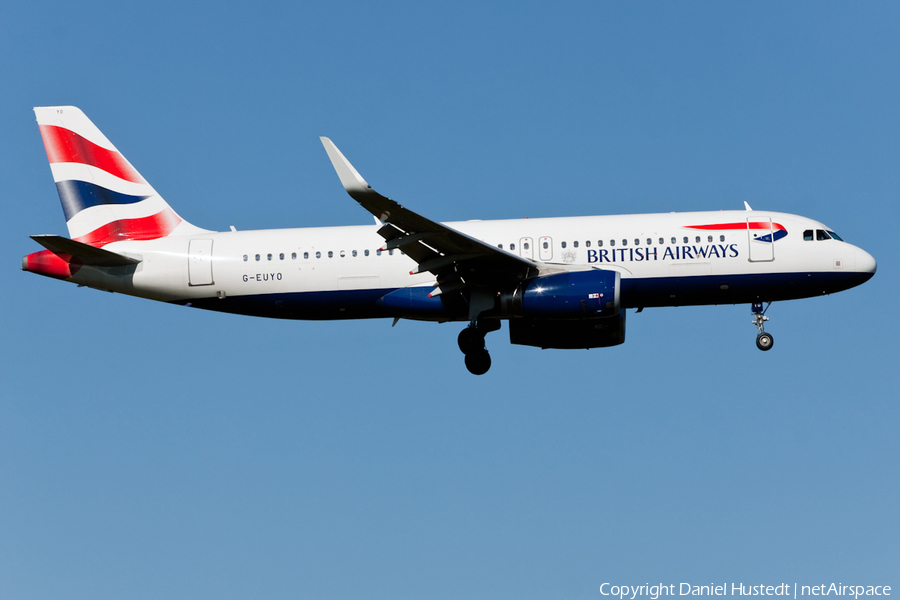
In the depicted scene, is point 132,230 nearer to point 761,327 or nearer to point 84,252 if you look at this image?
point 84,252

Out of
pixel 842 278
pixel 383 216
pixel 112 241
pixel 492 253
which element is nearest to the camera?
pixel 383 216

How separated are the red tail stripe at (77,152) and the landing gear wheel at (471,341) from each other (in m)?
11.6

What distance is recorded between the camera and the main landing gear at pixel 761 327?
30667 millimetres

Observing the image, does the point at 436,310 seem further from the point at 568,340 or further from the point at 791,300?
the point at 791,300

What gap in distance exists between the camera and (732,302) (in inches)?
1203

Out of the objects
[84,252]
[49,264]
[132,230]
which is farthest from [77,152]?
[84,252]

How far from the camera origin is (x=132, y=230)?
33.0 meters

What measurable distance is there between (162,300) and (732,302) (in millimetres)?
17044

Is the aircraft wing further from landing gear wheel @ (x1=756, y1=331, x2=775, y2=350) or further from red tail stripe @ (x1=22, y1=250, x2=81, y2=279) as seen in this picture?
red tail stripe @ (x1=22, y1=250, x2=81, y2=279)

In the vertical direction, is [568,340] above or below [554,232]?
below

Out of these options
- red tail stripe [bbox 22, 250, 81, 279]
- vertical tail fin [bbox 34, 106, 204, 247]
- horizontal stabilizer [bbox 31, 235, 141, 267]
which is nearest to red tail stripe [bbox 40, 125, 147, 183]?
vertical tail fin [bbox 34, 106, 204, 247]

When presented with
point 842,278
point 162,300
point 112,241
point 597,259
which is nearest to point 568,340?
point 597,259

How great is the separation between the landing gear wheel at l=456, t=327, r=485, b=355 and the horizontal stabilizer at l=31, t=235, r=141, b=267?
10162 millimetres

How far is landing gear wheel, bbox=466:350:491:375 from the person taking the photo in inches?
1264
